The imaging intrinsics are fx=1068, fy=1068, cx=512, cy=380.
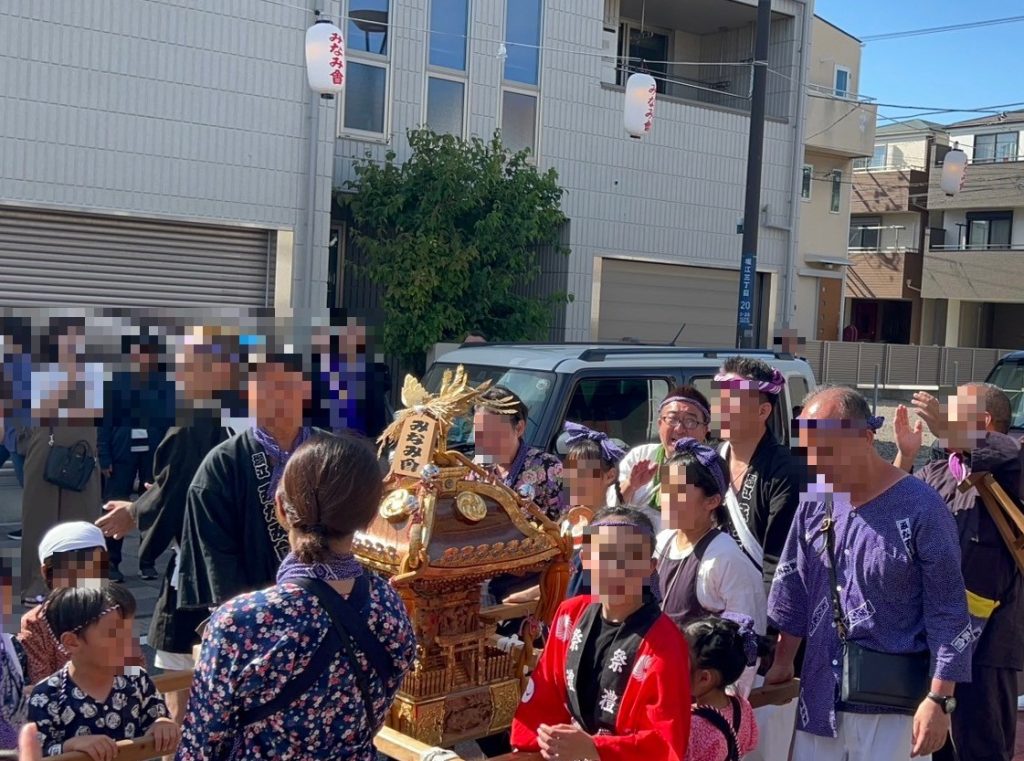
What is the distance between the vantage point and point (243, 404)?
3.92 meters

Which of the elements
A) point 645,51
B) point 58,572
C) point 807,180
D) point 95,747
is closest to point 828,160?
point 807,180

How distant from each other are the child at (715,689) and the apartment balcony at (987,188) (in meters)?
31.2

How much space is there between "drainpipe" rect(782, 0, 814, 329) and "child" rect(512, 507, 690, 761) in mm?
14679

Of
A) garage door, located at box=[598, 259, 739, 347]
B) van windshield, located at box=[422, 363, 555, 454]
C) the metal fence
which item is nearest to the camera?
van windshield, located at box=[422, 363, 555, 454]

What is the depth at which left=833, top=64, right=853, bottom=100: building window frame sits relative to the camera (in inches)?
918

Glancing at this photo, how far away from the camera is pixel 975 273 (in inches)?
1252

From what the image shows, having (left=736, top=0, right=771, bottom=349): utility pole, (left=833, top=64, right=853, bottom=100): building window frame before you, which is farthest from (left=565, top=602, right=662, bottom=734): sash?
(left=833, top=64, right=853, bottom=100): building window frame

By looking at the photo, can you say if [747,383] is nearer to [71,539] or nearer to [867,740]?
[867,740]

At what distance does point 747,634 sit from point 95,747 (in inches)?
72.9

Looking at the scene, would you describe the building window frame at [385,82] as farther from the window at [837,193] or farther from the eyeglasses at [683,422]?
the window at [837,193]

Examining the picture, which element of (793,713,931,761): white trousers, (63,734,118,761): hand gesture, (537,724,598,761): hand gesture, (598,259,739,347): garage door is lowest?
(793,713,931,761): white trousers

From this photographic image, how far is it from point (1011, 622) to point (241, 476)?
315 cm

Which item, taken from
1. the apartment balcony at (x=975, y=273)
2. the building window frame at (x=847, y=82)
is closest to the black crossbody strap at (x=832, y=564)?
the building window frame at (x=847, y=82)

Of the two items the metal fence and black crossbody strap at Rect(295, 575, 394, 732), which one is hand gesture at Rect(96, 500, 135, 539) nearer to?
black crossbody strap at Rect(295, 575, 394, 732)
